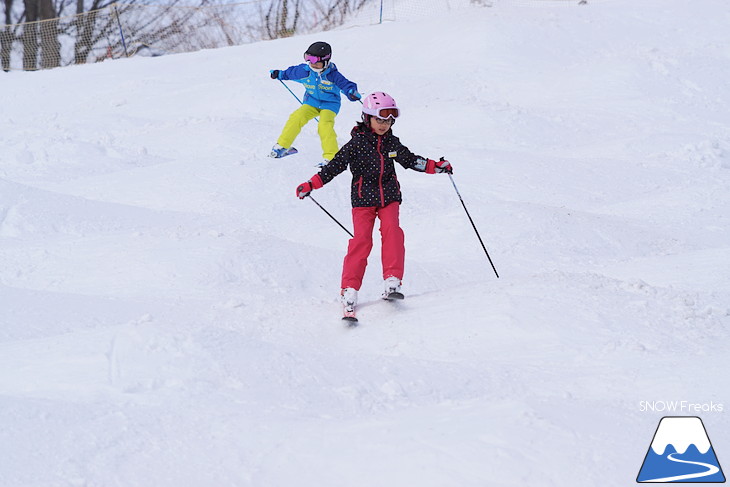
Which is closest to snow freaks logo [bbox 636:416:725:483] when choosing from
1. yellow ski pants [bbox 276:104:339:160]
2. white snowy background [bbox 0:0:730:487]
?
white snowy background [bbox 0:0:730:487]

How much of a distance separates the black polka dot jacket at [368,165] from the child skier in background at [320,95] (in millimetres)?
2907

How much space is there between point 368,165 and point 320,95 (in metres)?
3.57

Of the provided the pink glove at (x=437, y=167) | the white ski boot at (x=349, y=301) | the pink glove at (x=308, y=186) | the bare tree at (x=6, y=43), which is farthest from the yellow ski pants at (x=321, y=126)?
the bare tree at (x=6, y=43)

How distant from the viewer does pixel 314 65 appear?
28.0 ft

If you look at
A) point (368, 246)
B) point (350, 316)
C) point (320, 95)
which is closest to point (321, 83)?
point (320, 95)

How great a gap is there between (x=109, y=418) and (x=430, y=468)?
161 cm

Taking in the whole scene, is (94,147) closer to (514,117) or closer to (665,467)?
(514,117)

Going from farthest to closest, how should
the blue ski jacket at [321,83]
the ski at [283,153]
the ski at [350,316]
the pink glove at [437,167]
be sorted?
the ski at [283,153], the blue ski jacket at [321,83], the pink glove at [437,167], the ski at [350,316]

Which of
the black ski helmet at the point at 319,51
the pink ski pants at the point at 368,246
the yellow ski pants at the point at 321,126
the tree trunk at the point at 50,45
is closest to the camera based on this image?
the pink ski pants at the point at 368,246

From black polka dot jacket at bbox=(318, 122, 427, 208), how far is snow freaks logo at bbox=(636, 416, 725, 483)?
2.47 meters

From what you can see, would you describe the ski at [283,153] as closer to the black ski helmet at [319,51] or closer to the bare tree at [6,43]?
the black ski helmet at [319,51]

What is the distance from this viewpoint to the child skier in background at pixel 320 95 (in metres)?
8.55

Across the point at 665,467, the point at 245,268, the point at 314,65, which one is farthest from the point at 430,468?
the point at 314,65

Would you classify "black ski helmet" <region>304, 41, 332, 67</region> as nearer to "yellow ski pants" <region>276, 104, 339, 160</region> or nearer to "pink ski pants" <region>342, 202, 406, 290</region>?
"yellow ski pants" <region>276, 104, 339, 160</region>
